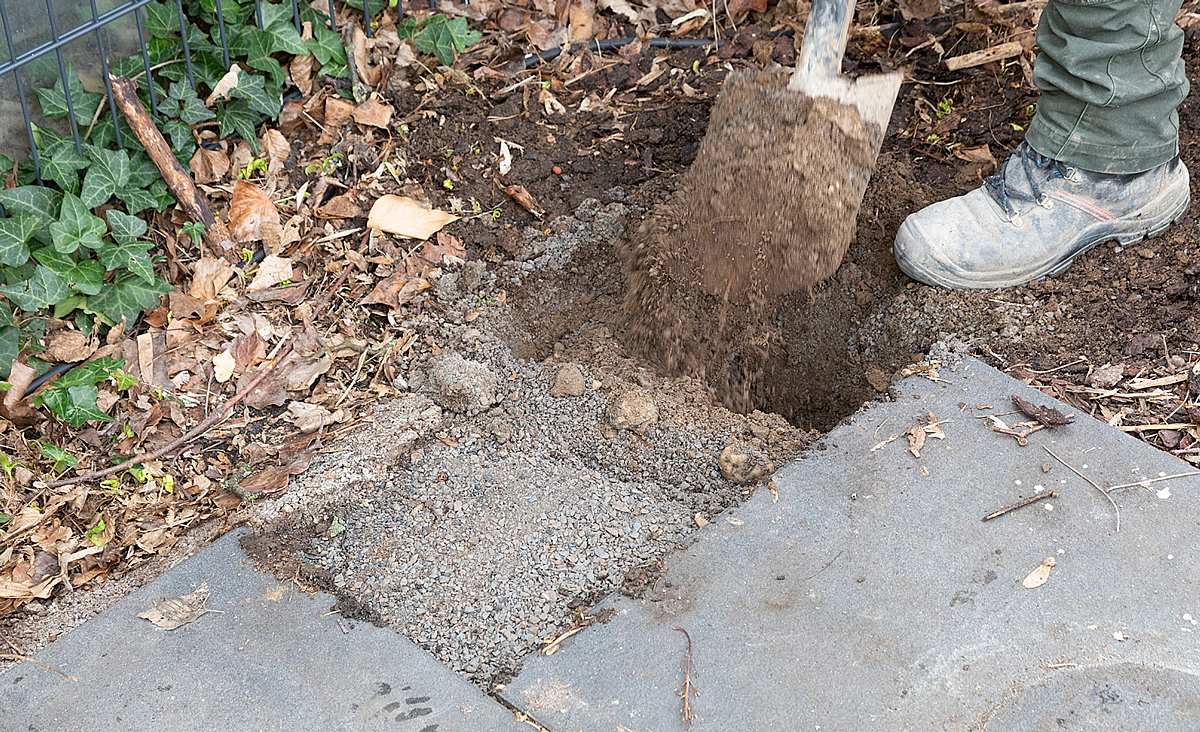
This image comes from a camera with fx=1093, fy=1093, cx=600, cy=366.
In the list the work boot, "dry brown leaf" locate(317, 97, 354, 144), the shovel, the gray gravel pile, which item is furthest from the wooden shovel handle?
"dry brown leaf" locate(317, 97, 354, 144)

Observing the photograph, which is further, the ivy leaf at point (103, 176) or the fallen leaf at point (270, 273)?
A: the fallen leaf at point (270, 273)

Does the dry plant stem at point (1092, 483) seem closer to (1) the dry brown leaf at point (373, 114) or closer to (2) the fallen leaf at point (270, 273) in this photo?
(2) the fallen leaf at point (270, 273)

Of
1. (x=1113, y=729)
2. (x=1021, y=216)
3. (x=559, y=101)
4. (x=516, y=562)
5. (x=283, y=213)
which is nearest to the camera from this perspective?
(x=1113, y=729)

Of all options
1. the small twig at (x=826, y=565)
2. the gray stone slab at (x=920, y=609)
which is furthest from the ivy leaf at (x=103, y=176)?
the small twig at (x=826, y=565)

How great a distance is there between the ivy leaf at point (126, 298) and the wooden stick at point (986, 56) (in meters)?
2.40

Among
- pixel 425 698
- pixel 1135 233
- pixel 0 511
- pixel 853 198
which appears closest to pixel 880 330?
pixel 853 198

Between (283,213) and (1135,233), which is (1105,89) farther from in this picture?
(283,213)

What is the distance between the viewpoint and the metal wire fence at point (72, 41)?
2621 millimetres

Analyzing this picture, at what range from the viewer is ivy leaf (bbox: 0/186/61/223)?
2.62 m

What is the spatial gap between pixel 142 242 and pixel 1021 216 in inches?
Answer: 87.5

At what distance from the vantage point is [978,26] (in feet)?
11.5

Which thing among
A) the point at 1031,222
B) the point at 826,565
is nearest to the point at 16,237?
the point at 826,565

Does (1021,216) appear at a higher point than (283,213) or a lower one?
lower

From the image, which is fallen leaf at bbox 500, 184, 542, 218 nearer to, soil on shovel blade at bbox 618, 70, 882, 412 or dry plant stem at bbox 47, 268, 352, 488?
soil on shovel blade at bbox 618, 70, 882, 412
